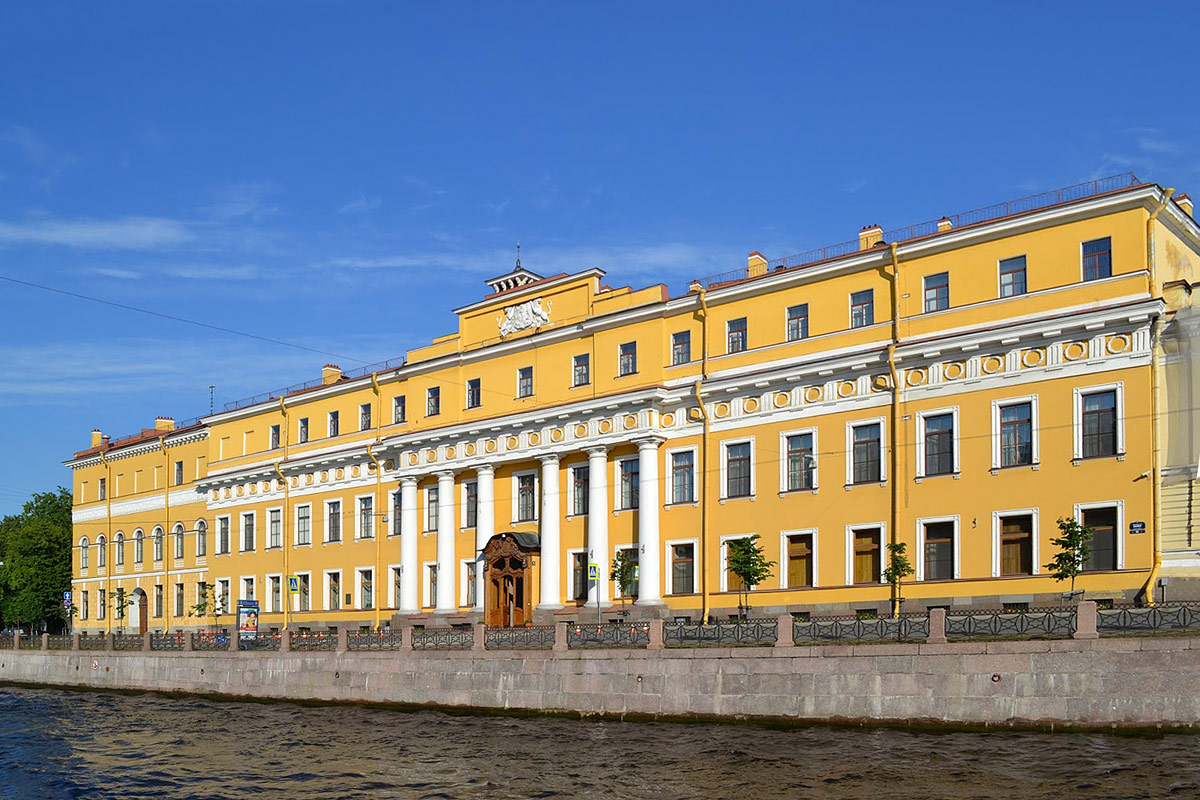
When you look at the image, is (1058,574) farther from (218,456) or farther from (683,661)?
(218,456)

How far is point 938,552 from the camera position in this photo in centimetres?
3388

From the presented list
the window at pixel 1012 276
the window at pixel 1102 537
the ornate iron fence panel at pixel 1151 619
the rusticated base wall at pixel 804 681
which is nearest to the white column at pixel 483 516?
the rusticated base wall at pixel 804 681

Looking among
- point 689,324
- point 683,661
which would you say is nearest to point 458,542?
point 689,324

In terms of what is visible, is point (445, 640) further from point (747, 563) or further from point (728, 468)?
point (728, 468)

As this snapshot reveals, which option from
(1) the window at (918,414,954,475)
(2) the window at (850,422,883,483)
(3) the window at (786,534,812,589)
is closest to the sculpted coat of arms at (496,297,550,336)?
(3) the window at (786,534,812,589)

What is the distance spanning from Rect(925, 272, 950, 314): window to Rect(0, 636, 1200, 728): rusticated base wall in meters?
11.6

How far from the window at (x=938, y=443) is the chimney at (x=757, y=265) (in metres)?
8.52

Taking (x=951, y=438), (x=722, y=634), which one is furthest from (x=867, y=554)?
(x=722, y=634)

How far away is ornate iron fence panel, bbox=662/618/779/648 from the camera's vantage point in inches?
1164

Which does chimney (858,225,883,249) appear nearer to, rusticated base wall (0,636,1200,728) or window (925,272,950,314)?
window (925,272,950,314)

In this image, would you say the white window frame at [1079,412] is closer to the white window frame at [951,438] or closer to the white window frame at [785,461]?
the white window frame at [951,438]

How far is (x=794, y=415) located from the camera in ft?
122

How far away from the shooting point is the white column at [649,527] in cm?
3950

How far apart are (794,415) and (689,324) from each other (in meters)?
5.21
